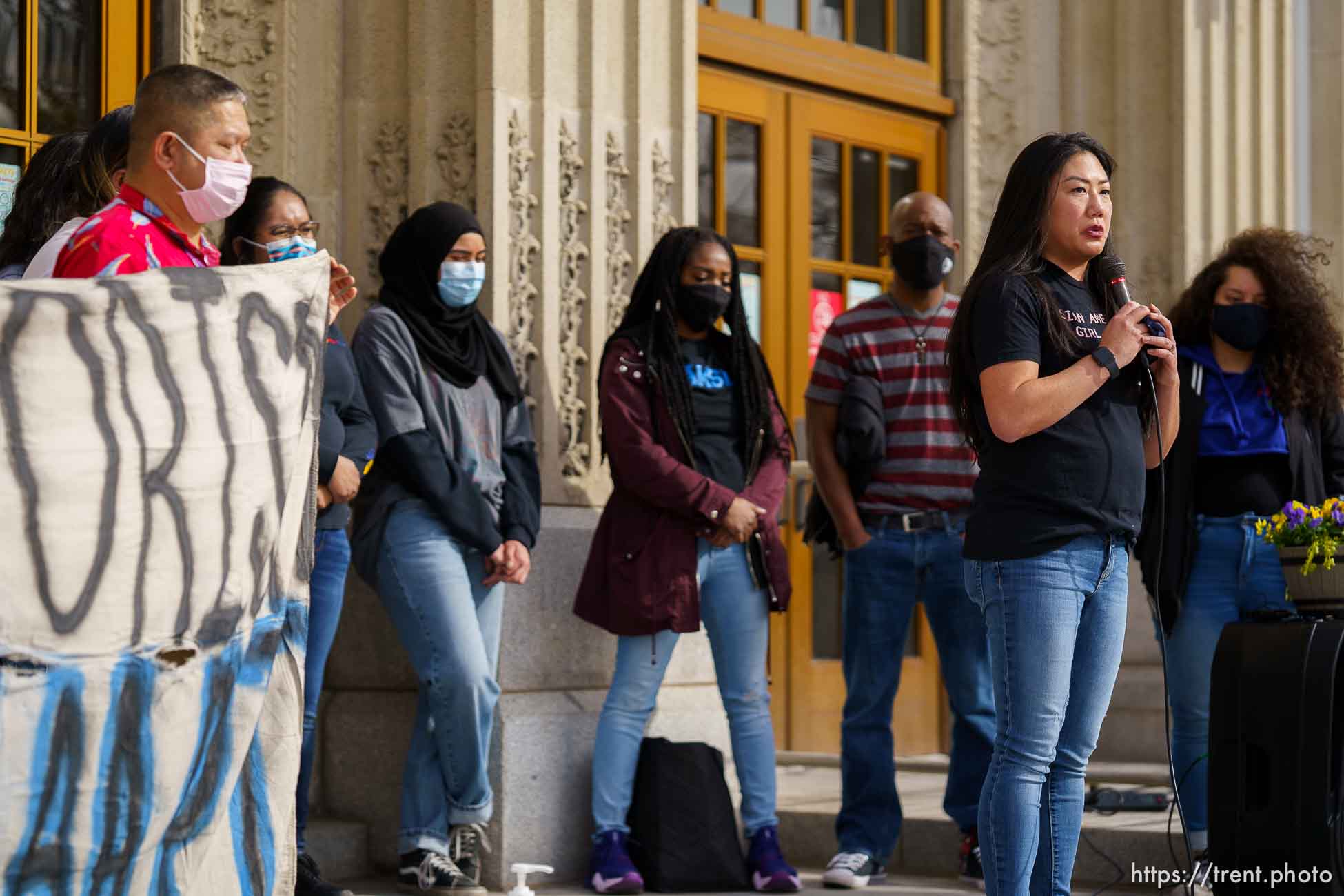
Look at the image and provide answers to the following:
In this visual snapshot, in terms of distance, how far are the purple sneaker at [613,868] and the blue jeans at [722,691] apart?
5cm

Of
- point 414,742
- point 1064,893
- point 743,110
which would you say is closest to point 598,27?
point 743,110

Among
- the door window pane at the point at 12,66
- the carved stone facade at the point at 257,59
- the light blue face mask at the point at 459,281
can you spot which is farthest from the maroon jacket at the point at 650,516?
the door window pane at the point at 12,66

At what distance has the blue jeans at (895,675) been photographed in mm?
6445

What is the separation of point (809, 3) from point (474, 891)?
182 inches

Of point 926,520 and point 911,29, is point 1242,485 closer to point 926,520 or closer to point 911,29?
point 926,520

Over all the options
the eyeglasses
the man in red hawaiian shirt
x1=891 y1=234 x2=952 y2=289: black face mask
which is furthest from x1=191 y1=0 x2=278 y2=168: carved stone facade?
the man in red hawaiian shirt

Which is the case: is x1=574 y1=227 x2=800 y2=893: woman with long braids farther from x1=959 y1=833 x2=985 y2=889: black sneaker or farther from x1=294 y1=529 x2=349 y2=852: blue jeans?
x1=294 y1=529 x2=349 y2=852: blue jeans

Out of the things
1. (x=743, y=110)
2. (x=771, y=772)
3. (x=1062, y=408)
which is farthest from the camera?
(x=743, y=110)

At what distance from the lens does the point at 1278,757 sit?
5.51 meters

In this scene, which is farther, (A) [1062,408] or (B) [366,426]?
(B) [366,426]

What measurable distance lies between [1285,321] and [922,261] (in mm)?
1181

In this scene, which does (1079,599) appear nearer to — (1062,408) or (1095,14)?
(1062,408)

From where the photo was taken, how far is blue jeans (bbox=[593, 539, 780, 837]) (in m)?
6.33

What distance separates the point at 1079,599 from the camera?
4.41 metres
